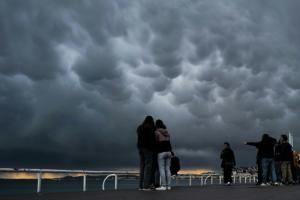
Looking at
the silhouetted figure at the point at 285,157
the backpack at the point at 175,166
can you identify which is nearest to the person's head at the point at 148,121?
the backpack at the point at 175,166

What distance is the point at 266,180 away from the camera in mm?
19250

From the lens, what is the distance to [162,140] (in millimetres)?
14227

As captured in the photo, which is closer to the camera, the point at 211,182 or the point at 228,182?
the point at 228,182

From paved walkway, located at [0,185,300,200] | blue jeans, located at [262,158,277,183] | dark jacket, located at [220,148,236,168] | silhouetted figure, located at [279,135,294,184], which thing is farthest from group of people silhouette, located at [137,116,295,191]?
dark jacket, located at [220,148,236,168]

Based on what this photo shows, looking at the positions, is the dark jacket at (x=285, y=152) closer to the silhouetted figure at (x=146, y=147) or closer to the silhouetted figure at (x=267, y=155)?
the silhouetted figure at (x=267, y=155)

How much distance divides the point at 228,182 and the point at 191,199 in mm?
12591

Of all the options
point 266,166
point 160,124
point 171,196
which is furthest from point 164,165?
point 266,166

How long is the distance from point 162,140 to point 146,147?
1.85ft

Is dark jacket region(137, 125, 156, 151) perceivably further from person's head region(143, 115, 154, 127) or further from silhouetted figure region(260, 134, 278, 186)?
silhouetted figure region(260, 134, 278, 186)

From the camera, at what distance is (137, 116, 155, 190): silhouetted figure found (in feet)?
45.3

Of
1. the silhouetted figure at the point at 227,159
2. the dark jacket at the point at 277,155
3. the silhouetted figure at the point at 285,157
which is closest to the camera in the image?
the silhouetted figure at the point at 285,157

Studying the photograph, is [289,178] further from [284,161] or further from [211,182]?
[211,182]

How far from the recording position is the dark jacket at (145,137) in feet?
45.2

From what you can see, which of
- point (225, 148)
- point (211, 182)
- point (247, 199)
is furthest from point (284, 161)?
point (247, 199)
